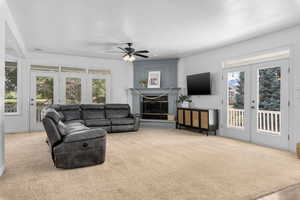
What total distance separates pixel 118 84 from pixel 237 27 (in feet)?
16.2

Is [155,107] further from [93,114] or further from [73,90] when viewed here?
[73,90]

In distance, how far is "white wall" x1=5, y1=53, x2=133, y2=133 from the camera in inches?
248

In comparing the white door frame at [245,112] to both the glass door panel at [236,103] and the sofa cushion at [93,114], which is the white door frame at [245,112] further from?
the sofa cushion at [93,114]

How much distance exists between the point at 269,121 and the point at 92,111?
513 centimetres

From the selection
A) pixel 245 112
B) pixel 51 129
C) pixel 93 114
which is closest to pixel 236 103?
pixel 245 112

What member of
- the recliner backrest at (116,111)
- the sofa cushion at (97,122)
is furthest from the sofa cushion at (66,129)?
the recliner backrest at (116,111)

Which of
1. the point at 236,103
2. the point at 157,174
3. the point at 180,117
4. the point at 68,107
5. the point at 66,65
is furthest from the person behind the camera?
the point at 66,65

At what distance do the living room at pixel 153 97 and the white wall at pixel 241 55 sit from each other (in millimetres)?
25

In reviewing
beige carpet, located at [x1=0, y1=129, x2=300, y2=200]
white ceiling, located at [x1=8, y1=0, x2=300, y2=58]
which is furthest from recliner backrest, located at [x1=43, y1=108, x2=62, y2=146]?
white ceiling, located at [x1=8, y1=0, x2=300, y2=58]

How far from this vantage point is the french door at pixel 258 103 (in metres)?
4.25

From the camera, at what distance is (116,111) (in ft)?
22.6

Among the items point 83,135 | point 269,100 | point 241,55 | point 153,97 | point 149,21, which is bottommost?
point 83,135

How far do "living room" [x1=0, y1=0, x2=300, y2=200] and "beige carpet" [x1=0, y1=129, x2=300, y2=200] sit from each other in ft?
0.07

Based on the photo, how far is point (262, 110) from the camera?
470cm
